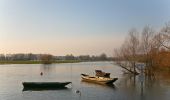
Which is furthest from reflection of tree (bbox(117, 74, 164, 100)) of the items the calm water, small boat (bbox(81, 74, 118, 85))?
small boat (bbox(81, 74, 118, 85))

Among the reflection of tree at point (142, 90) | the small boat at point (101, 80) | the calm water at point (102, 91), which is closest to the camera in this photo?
the reflection of tree at point (142, 90)

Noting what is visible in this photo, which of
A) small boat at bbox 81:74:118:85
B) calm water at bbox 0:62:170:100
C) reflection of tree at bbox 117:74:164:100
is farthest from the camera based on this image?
small boat at bbox 81:74:118:85

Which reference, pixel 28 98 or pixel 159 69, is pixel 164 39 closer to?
pixel 159 69

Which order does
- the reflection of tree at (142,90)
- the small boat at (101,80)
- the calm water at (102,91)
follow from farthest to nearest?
the small boat at (101,80), the calm water at (102,91), the reflection of tree at (142,90)

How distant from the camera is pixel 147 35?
67.9 metres

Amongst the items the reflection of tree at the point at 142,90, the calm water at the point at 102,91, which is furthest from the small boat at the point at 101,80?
the reflection of tree at the point at 142,90

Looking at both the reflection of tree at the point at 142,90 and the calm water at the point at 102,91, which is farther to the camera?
the calm water at the point at 102,91

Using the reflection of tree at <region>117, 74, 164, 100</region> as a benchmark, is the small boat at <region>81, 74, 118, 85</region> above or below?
above

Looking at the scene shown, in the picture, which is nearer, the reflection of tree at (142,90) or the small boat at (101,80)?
the reflection of tree at (142,90)

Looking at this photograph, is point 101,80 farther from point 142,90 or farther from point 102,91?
point 142,90

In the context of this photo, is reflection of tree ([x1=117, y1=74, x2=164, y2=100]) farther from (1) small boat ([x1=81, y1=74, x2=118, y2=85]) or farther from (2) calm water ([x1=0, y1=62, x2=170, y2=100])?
(1) small boat ([x1=81, y1=74, x2=118, y2=85])

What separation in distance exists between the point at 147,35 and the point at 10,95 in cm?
3791

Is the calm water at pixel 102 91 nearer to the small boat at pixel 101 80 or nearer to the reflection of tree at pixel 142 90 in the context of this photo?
the reflection of tree at pixel 142 90

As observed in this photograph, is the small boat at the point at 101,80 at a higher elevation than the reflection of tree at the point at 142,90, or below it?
higher
